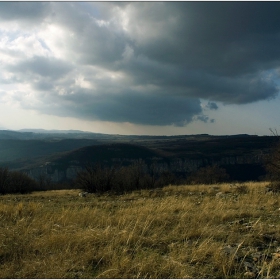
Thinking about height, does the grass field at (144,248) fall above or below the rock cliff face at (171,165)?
above

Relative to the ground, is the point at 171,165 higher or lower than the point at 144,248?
lower

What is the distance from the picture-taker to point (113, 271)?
11.8ft

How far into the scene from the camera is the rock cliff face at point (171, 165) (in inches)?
5217

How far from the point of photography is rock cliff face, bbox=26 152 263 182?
435 ft

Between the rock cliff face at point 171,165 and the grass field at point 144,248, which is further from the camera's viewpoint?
the rock cliff face at point 171,165

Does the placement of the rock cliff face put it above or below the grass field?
below

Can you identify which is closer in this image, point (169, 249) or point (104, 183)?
point (169, 249)

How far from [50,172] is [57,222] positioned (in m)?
137

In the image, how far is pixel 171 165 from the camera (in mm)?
152000

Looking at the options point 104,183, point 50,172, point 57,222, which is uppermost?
point 57,222

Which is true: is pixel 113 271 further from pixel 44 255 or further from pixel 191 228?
pixel 191 228

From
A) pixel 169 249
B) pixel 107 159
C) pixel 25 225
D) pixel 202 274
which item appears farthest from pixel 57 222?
pixel 107 159

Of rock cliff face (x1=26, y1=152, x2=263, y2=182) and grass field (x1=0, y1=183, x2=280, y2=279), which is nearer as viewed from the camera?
grass field (x1=0, y1=183, x2=280, y2=279)

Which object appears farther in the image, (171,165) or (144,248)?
(171,165)
